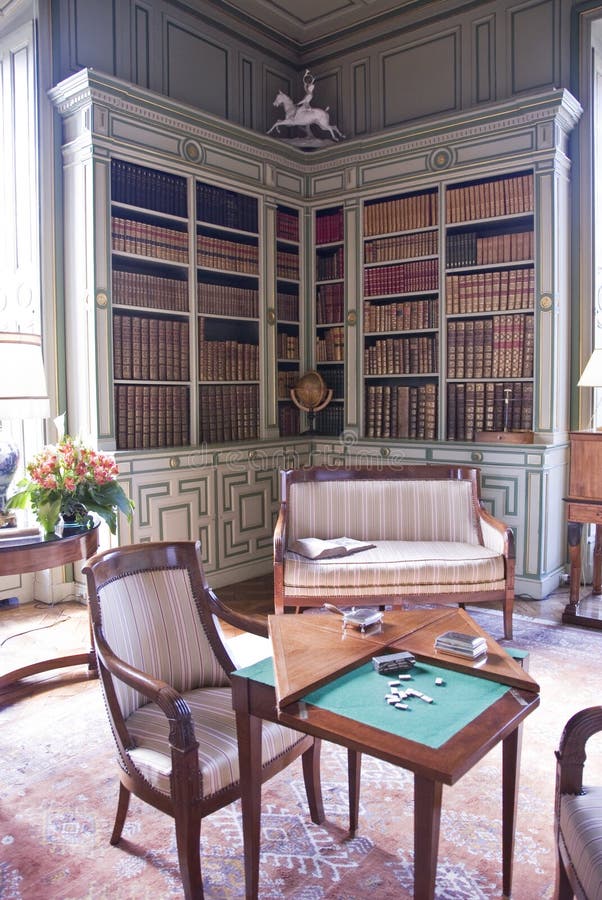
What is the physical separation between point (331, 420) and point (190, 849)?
347cm

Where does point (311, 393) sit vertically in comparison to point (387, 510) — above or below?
above

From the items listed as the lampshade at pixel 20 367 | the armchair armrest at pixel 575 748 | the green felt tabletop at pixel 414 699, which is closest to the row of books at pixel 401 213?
the lampshade at pixel 20 367

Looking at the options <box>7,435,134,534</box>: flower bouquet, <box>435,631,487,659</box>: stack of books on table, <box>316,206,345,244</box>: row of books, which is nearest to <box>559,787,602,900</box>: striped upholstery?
<box>435,631,487,659</box>: stack of books on table

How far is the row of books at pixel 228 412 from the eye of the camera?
163 inches

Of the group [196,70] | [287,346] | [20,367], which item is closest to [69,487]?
[20,367]

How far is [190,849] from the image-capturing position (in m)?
1.52

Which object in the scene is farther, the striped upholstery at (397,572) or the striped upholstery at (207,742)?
the striped upholstery at (397,572)

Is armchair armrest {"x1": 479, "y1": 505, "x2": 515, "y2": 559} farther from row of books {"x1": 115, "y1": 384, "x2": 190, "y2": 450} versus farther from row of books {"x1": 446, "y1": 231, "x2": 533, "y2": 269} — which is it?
row of books {"x1": 115, "y1": 384, "x2": 190, "y2": 450}

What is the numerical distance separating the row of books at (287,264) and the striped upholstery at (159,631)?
2999mm

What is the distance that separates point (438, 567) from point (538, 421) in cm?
119

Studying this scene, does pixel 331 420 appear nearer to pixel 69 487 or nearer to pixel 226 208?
pixel 226 208

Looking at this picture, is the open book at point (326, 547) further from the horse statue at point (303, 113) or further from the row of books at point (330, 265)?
the horse statue at point (303, 113)

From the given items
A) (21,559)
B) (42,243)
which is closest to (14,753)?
(21,559)

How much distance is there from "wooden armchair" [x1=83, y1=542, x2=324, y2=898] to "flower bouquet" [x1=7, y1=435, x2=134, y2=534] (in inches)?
31.8
